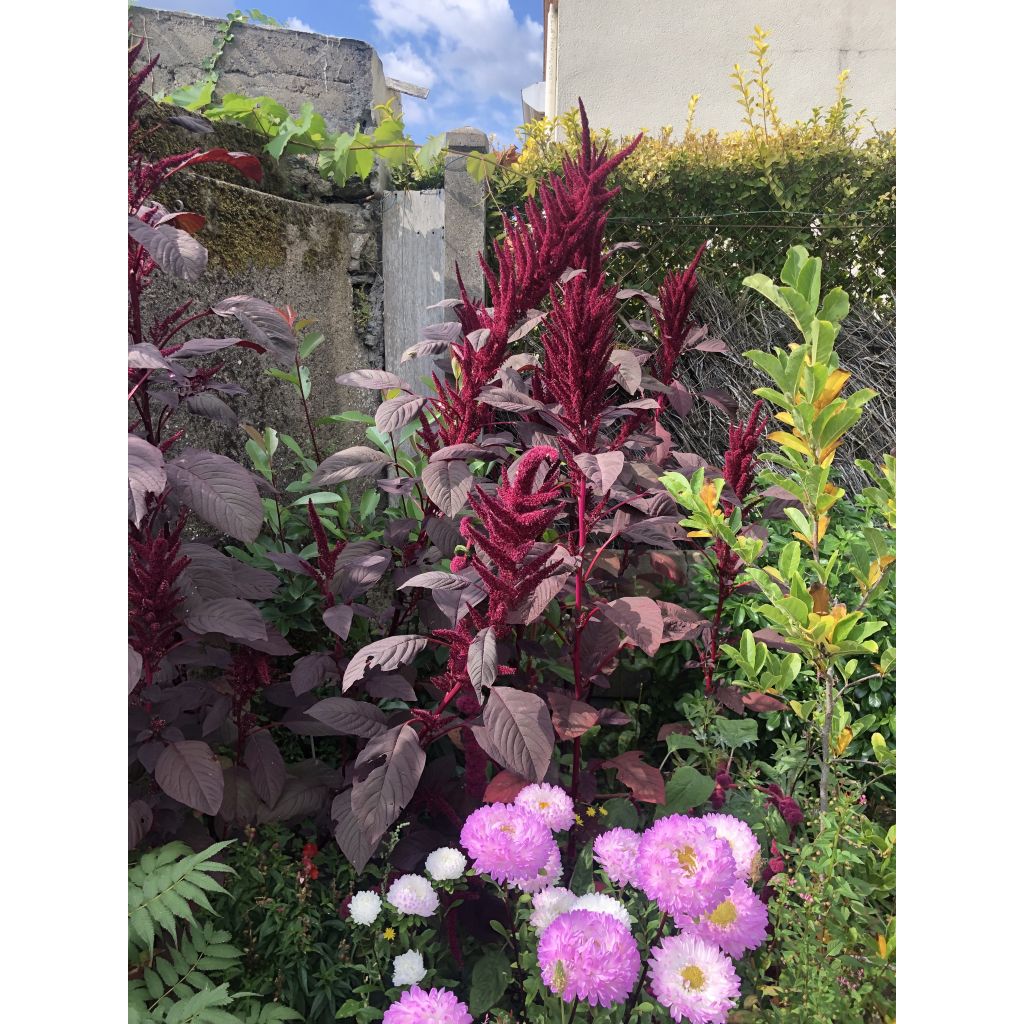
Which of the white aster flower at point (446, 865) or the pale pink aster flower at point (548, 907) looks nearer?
the pale pink aster flower at point (548, 907)

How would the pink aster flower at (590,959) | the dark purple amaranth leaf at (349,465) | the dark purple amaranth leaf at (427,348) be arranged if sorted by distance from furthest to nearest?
1. the dark purple amaranth leaf at (427,348)
2. the dark purple amaranth leaf at (349,465)
3. the pink aster flower at (590,959)

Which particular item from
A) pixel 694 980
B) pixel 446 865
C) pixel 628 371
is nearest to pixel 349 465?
pixel 628 371

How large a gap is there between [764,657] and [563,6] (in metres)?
6.35

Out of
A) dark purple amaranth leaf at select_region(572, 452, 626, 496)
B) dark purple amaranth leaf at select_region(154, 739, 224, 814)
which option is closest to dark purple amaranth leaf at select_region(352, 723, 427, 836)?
dark purple amaranth leaf at select_region(154, 739, 224, 814)

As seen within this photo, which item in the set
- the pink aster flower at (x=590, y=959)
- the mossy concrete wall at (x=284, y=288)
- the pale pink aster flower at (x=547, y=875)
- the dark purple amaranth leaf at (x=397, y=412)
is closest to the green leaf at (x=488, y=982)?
the pale pink aster flower at (x=547, y=875)

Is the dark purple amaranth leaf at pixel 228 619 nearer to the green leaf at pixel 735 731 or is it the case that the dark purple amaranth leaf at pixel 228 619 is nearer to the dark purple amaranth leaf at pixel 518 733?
the dark purple amaranth leaf at pixel 518 733

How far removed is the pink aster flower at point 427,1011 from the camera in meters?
0.91

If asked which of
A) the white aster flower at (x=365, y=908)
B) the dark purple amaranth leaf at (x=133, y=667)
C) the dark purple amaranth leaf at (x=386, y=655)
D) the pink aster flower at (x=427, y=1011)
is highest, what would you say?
the dark purple amaranth leaf at (x=133, y=667)

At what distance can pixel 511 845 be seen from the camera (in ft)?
3.28

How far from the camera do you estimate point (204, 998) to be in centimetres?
104

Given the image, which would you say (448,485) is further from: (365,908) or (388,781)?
(365,908)

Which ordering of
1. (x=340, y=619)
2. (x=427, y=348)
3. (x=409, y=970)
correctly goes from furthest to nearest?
(x=427, y=348), (x=340, y=619), (x=409, y=970)

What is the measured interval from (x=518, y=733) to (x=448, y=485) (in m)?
0.50

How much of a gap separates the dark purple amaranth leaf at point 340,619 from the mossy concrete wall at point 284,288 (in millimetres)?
849
